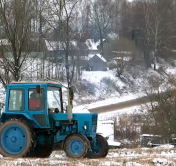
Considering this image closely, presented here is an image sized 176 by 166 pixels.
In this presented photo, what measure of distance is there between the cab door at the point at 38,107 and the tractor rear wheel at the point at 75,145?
29.7 inches

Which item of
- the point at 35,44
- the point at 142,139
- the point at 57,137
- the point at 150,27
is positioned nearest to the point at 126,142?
the point at 142,139

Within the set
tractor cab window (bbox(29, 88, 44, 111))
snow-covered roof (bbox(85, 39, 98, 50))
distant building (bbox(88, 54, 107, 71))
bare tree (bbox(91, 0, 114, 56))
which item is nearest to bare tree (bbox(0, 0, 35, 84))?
tractor cab window (bbox(29, 88, 44, 111))

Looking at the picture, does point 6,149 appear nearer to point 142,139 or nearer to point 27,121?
point 27,121

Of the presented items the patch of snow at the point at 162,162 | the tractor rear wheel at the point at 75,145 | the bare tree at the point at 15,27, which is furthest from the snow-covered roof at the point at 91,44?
the patch of snow at the point at 162,162

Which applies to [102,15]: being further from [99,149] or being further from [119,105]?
[99,149]

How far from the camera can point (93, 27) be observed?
183 feet

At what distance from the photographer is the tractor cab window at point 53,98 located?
1095cm

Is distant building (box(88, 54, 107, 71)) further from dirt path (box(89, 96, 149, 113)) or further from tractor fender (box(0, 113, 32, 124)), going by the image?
tractor fender (box(0, 113, 32, 124))

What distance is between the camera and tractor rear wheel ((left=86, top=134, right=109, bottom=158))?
437 inches

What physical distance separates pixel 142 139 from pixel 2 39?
413 inches

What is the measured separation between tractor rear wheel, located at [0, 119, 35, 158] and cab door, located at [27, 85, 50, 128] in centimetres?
34

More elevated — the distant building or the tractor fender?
the distant building

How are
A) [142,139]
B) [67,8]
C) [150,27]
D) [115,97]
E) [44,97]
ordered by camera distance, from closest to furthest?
[44,97]
[67,8]
[142,139]
[115,97]
[150,27]

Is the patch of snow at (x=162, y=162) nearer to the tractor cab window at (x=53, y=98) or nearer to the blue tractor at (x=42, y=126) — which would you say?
the blue tractor at (x=42, y=126)
